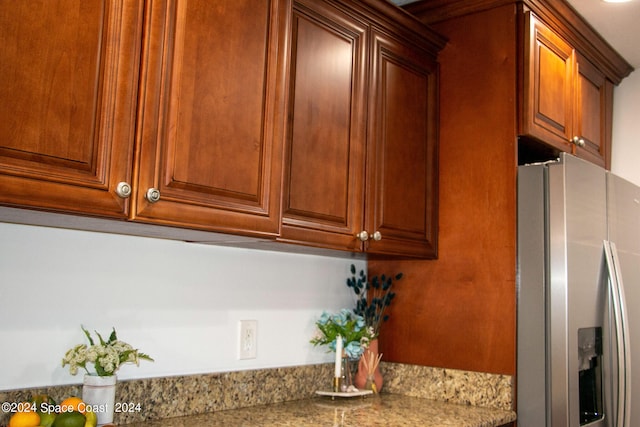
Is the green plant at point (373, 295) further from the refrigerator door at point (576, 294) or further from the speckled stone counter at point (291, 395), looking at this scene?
the refrigerator door at point (576, 294)

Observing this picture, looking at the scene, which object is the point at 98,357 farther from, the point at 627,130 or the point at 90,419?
the point at 627,130

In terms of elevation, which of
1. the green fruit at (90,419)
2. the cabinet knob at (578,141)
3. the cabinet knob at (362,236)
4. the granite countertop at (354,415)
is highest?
the cabinet knob at (578,141)

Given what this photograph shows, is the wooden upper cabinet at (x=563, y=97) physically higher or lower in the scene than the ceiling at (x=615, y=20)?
lower

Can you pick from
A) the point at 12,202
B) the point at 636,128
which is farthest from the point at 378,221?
the point at 636,128

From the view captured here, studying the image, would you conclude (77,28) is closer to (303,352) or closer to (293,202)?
(293,202)

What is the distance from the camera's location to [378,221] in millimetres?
2074

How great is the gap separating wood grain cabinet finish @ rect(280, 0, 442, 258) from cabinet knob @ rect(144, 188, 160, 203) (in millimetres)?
464

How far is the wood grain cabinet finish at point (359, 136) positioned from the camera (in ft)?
6.03

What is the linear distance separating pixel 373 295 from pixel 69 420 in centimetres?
140

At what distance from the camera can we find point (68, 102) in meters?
1.23

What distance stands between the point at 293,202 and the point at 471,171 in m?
0.81

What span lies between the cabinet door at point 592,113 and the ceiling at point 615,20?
0.13 m

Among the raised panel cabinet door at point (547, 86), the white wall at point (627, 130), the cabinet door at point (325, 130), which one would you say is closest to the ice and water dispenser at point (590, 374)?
the raised panel cabinet door at point (547, 86)

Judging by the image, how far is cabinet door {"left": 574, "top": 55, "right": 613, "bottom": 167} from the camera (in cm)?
258
